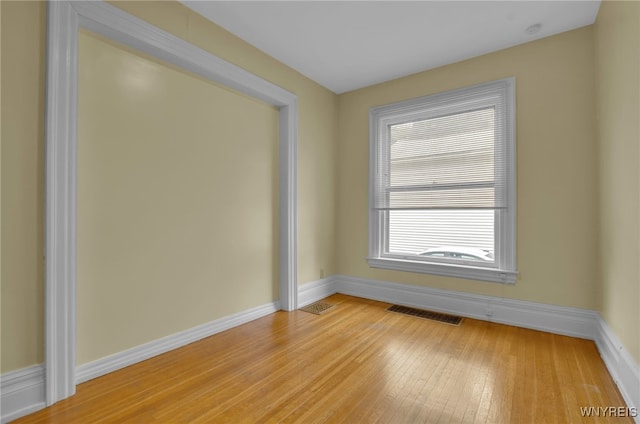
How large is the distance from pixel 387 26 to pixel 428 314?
9.52 ft

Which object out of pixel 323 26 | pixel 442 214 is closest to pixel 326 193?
pixel 442 214

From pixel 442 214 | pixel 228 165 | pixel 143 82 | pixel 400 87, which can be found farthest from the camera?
pixel 400 87

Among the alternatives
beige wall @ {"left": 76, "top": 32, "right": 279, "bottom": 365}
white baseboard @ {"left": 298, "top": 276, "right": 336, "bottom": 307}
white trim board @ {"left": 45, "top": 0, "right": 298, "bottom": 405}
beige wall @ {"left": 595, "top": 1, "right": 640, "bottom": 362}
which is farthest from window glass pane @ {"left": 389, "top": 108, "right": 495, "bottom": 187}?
white trim board @ {"left": 45, "top": 0, "right": 298, "bottom": 405}

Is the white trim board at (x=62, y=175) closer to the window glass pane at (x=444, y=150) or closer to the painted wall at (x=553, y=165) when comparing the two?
the window glass pane at (x=444, y=150)

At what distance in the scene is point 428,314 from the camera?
330 cm

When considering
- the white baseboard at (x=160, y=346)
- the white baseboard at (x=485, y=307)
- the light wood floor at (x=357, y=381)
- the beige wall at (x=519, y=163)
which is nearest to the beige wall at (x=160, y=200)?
the white baseboard at (x=160, y=346)

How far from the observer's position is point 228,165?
2934 mm

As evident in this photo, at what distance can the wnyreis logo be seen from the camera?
5.49 ft

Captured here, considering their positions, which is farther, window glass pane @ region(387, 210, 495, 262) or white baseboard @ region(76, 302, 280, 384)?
window glass pane @ region(387, 210, 495, 262)

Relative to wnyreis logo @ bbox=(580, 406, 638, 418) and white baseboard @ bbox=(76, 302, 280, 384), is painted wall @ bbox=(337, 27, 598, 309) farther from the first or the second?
white baseboard @ bbox=(76, 302, 280, 384)

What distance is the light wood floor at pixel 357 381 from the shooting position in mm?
1679

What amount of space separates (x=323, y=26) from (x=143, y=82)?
1588mm

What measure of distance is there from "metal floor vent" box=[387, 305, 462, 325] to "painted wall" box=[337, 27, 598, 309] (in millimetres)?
326

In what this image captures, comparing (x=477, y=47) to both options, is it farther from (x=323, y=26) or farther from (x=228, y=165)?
(x=228, y=165)
